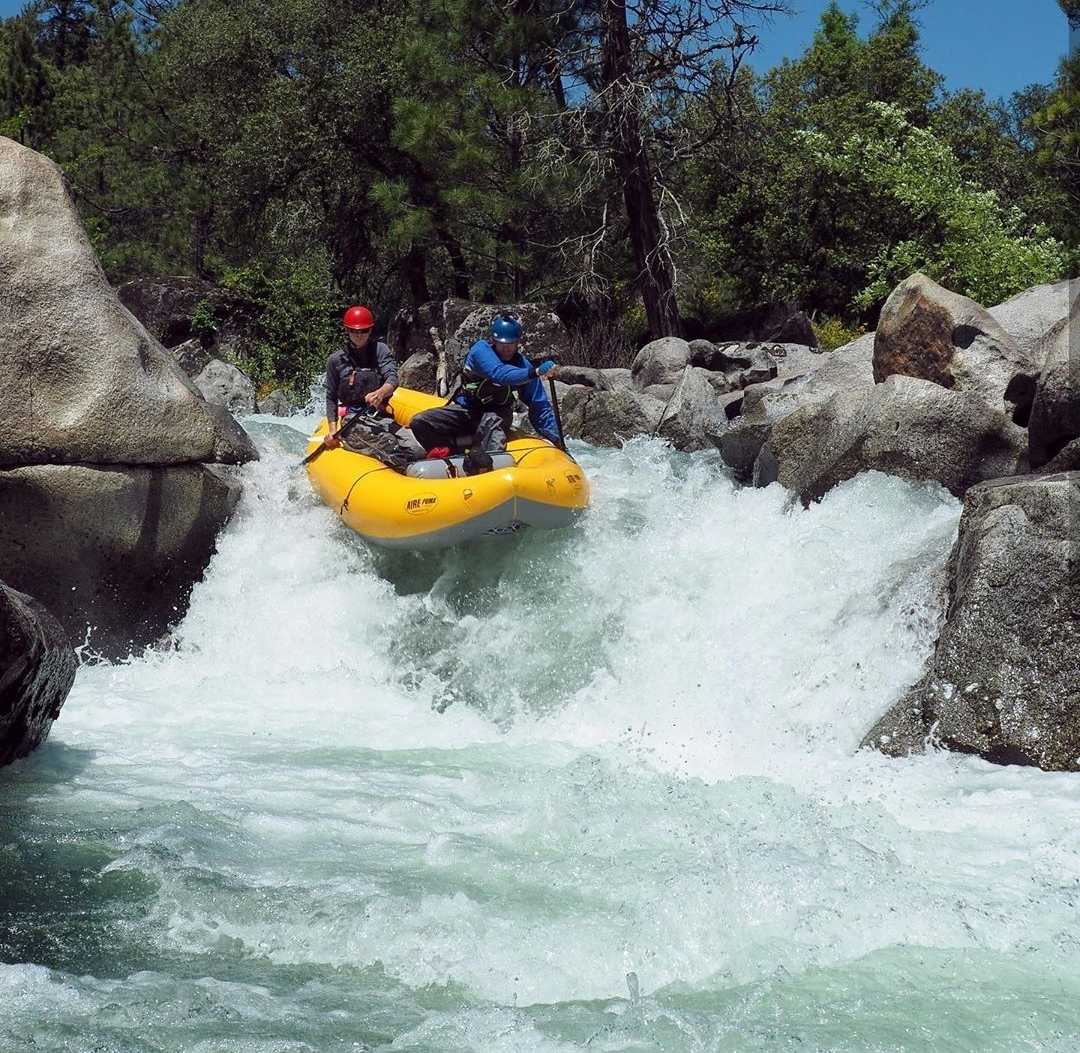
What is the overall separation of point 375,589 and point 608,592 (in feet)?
4.77

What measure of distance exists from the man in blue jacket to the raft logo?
0.68 m

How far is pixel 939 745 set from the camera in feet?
18.5

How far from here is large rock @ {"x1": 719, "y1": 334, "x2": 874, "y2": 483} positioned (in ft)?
30.8

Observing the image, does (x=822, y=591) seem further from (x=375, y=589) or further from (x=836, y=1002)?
(x=836, y=1002)

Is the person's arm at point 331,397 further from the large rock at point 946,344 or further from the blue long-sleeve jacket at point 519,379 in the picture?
the large rock at point 946,344

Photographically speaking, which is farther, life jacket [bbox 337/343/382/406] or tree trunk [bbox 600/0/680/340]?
tree trunk [bbox 600/0/680/340]

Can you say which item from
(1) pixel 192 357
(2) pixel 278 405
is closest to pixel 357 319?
(2) pixel 278 405

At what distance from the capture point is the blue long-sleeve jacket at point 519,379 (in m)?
8.28

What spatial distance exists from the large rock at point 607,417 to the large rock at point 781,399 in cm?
100

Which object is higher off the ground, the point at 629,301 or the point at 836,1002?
the point at 629,301

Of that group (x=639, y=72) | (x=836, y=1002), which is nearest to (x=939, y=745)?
(x=836, y=1002)

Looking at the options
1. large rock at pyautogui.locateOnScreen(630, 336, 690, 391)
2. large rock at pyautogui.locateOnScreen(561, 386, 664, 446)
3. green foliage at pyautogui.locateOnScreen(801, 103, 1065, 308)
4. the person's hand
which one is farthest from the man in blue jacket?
green foliage at pyautogui.locateOnScreen(801, 103, 1065, 308)

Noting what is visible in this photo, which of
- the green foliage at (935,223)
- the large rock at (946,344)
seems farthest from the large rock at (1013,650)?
the green foliage at (935,223)

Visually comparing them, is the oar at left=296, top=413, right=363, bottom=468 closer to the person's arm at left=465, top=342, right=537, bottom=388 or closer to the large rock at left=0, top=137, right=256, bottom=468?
the person's arm at left=465, top=342, right=537, bottom=388
